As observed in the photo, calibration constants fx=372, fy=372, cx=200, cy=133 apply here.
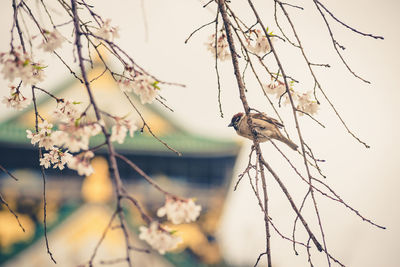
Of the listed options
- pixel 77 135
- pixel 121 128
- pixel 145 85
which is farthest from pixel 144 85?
pixel 77 135

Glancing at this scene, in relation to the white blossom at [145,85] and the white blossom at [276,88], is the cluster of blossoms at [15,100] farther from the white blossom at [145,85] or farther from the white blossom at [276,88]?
the white blossom at [276,88]

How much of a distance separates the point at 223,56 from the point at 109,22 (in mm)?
737

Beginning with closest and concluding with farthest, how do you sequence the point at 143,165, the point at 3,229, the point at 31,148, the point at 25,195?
the point at 3,229 < the point at 25,195 < the point at 31,148 < the point at 143,165

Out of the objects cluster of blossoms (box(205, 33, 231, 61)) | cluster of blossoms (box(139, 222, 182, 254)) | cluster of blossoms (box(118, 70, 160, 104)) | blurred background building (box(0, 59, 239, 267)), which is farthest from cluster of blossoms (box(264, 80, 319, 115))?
blurred background building (box(0, 59, 239, 267))

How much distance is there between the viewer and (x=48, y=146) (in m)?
2.01

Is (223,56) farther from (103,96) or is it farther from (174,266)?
(103,96)

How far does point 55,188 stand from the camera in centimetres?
845

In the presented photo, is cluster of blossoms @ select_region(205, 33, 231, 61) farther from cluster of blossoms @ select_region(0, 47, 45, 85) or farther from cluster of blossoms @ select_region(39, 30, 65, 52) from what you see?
cluster of blossoms @ select_region(0, 47, 45, 85)

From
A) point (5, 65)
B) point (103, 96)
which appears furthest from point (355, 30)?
point (103, 96)

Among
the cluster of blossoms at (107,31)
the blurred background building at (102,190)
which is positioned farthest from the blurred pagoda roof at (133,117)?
the cluster of blossoms at (107,31)

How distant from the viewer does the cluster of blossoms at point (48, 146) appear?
200 cm

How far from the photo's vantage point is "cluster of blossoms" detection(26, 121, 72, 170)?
2004mm

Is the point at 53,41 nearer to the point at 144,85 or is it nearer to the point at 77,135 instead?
the point at 144,85

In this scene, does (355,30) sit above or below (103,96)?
above
